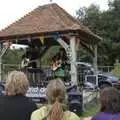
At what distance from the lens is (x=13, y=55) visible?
44906mm

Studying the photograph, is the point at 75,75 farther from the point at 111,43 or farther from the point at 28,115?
the point at 111,43

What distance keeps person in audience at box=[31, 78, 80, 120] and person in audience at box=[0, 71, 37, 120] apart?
0.42 metres

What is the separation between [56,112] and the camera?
177 inches

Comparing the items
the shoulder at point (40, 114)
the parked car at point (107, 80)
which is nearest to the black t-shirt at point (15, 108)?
the shoulder at point (40, 114)

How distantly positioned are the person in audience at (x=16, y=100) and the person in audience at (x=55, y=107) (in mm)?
417

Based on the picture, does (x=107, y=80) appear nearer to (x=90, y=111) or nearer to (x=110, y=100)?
(x=90, y=111)

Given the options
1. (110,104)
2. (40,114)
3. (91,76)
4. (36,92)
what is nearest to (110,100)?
(110,104)

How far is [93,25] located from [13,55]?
34.9ft

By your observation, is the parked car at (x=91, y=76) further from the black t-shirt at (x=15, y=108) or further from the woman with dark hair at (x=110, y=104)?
the woman with dark hair at (x=110, y=104)

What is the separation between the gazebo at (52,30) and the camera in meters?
18.0

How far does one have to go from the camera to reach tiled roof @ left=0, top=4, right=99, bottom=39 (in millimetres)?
18391

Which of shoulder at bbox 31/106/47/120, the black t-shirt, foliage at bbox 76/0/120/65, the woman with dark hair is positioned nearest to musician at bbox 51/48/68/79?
the black t-shirt

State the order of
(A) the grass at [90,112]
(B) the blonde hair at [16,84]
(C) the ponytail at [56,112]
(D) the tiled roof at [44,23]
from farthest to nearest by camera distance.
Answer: (D) the tiled roof at [44,23] < (A) the grass at [90,112] < (B) the blonde hair at [16,84] < (C) the ponytail at [56,112]

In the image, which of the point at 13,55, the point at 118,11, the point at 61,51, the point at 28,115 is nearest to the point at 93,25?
the point at 118,11
